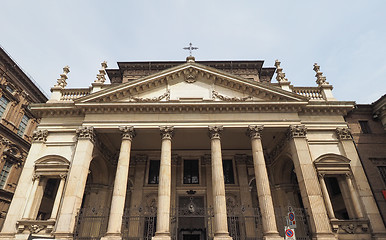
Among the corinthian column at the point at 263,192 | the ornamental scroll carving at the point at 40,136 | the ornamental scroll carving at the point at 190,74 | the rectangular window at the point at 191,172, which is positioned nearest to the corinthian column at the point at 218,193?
the corinthian column at the point at 263,192

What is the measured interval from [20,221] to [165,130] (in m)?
11.2

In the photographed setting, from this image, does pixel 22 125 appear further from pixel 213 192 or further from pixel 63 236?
pixel 213 192

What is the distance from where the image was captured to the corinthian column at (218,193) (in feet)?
45.5

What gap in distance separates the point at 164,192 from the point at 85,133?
24.7 feet

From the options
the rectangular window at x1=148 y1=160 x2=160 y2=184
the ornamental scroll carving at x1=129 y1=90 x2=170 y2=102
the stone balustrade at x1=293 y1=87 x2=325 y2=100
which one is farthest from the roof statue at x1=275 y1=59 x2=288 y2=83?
the rectangular window at x1=148 y1=160 x2=160 y2=184

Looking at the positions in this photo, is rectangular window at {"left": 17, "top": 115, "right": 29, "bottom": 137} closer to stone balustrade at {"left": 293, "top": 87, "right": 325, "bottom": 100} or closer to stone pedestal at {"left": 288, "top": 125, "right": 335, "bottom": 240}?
stone pedestal at {"left": 288, "top": 125, "right": 335, "bottom": 240}

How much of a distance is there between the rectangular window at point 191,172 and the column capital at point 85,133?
9235 millimetres

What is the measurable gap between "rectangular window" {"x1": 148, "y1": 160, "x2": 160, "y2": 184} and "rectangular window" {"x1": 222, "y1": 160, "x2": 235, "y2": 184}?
651cm

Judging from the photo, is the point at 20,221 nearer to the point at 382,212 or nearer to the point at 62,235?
the point at 62,235

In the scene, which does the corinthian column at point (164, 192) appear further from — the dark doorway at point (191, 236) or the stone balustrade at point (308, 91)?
the stone balustrade at point (308, 91)

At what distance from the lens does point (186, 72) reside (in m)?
19.7

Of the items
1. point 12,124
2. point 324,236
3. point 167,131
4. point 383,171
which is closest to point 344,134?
point 383,171

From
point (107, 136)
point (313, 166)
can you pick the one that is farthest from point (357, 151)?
point (107, 136)

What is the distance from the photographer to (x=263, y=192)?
15.1 meters
